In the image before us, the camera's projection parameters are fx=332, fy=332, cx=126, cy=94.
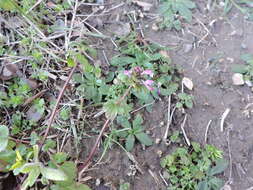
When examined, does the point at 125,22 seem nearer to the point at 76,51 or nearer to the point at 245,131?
the point at 76,51

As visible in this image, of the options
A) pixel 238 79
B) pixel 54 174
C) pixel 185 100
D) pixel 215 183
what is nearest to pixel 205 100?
pixel 185 100

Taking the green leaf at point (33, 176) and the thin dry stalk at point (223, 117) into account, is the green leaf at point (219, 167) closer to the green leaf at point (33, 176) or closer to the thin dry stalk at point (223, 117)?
the thin dry stalk at point (223, 117)

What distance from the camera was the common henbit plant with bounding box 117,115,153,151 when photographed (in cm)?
168

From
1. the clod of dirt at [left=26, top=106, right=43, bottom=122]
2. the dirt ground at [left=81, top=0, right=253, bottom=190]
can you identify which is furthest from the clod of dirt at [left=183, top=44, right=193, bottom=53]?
the clod of dirt at [left=26, top=106, right=43, bottom=122]

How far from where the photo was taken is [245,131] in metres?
1.79

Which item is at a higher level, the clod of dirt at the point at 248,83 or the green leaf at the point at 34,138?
the green leaf at the point at 34,138

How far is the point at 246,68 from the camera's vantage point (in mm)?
1947

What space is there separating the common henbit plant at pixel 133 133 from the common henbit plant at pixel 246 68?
2.26 ft

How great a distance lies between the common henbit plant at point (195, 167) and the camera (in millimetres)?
Result: 1641

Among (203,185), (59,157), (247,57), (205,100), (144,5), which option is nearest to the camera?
(59,157)

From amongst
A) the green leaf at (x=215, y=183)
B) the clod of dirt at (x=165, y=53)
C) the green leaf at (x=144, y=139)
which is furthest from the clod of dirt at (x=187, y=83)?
the green leaf at (x=215, y=183)

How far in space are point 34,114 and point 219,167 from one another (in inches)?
38.4

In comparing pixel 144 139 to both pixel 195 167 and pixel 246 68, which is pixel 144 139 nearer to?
pixel 195 167

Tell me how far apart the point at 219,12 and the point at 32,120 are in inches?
53.2
